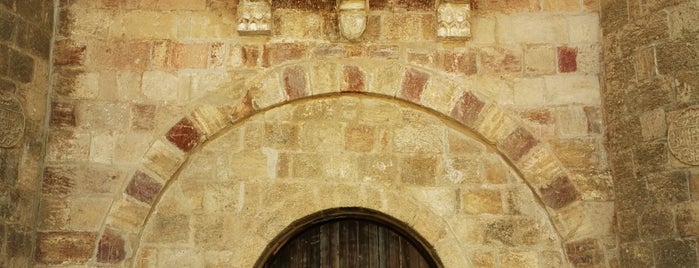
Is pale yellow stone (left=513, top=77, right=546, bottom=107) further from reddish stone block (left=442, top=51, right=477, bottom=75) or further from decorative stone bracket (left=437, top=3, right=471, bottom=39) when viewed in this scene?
decorative stone bracket (left=437, top=3, right=471, bottom=39)

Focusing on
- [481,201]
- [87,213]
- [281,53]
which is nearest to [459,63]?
[481,201]

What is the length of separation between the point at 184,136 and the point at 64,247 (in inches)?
38.0

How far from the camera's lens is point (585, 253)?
189 inches

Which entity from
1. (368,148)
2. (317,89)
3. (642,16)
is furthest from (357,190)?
(642,16)

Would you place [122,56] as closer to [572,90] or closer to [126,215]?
[126,215]

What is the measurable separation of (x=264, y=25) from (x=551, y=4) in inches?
73.7

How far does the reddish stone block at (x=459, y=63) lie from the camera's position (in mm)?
5145

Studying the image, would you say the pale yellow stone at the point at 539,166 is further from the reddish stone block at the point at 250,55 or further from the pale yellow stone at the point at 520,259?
the reddish stone block at the point at 250,55

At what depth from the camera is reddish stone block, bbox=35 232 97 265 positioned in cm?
477

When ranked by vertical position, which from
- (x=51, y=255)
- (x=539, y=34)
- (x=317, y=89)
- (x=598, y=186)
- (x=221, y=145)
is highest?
(x=539, y=34)

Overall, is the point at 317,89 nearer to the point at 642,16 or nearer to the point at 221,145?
the point at 221,145

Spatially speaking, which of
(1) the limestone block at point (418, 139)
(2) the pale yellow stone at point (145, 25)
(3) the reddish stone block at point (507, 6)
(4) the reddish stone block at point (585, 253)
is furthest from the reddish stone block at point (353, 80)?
(4) the reddish stone block at point (585, 253)

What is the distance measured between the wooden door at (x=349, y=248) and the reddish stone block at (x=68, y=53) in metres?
1.77

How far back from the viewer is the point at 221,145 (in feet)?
16.7
